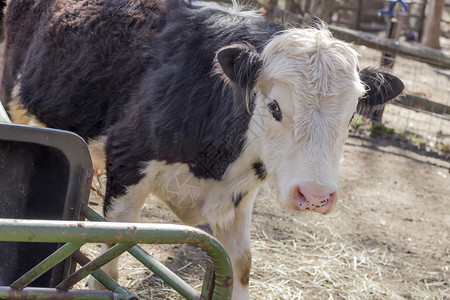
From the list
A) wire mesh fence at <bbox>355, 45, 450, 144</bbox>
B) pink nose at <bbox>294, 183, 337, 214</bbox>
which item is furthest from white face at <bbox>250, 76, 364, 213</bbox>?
wire mesh fence at <bbox>355, 45, 450, 144</bbox>

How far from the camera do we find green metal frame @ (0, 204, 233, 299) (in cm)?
161

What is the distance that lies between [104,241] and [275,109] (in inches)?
59.2

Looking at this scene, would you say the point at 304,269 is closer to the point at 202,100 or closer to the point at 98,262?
the point at 202,100

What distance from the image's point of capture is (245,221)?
3709 millimetres

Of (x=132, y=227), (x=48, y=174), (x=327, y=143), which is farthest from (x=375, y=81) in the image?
(x=132, y=227)

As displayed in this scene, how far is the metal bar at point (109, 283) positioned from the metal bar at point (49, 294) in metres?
0.06

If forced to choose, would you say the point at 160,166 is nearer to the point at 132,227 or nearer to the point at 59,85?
the point at 59,85

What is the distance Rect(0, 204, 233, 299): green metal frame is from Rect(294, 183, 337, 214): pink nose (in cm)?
77

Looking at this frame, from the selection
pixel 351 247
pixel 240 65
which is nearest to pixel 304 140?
pixel 240 65

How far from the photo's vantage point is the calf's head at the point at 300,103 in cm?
279

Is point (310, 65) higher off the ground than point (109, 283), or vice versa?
point (310, 65)

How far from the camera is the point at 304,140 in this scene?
2869mm

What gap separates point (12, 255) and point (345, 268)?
254cm

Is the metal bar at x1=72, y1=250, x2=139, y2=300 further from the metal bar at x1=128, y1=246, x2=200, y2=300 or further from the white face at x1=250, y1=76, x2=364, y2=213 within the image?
the white face at x1=250, y1=76, x2=364, y2=213
